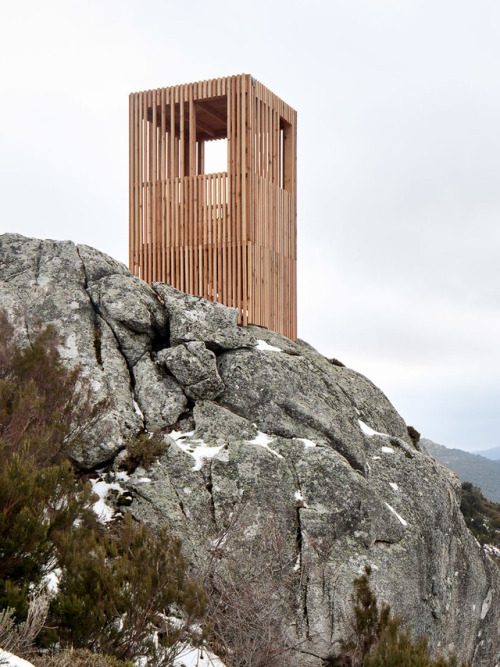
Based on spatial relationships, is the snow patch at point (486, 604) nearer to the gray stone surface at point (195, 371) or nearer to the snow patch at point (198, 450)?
the snow patch at point (198, 450)

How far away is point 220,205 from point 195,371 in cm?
434

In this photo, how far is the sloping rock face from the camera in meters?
9.31

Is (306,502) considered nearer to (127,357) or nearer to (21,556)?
(127,357)

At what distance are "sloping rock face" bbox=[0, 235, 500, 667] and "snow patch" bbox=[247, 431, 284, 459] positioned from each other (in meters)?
0.03

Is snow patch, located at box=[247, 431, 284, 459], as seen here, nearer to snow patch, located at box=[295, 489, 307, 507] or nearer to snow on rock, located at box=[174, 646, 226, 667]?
snow patch, located at box=[295, 489, 307, 507]

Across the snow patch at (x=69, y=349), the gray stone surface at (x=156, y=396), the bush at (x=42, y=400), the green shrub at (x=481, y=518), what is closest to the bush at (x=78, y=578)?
the bush at (x=42, y=400)

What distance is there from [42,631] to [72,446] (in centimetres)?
373

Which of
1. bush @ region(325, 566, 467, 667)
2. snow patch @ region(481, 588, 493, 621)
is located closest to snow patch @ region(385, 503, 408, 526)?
bush @ region(325, 566, 467, 667)

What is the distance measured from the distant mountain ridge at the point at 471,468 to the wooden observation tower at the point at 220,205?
142 m

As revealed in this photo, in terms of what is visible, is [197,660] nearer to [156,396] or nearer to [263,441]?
[263,441]

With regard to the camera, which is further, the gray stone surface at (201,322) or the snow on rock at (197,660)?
the gray stone surface at (201,322)

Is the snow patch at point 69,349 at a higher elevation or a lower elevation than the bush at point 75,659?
higher

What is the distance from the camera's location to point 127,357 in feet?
36.7

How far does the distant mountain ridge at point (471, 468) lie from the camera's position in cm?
15700
